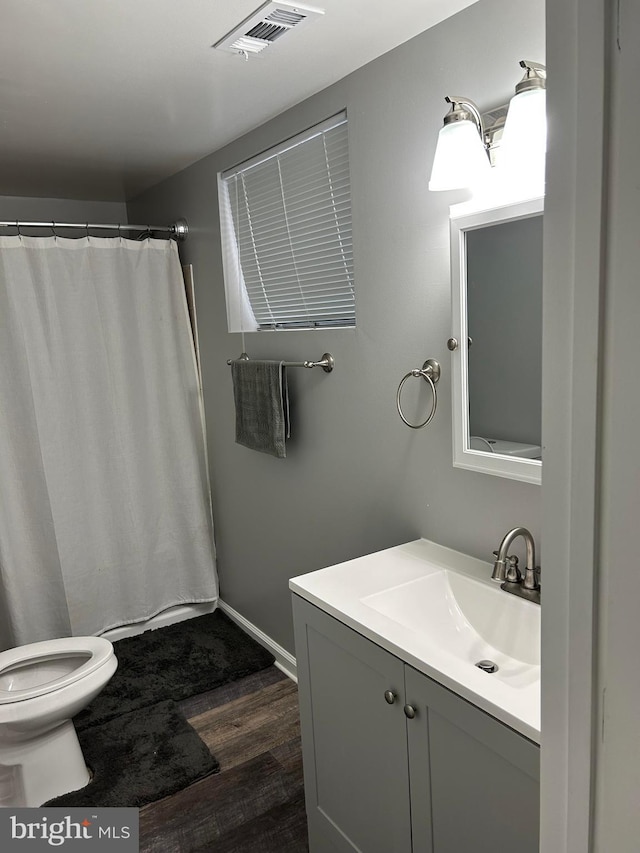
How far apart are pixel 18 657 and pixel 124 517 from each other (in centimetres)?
89

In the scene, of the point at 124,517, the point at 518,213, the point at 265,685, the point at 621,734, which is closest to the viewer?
the point at 621,734

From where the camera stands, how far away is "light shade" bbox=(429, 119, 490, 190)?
157 centimetres

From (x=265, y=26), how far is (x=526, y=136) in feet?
2.51

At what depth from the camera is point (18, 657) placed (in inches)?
96.7

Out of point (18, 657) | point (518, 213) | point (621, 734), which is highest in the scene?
point (518, 213)

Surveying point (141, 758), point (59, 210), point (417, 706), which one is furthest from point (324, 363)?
point (59, 210)

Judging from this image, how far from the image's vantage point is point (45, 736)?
7.31 feet

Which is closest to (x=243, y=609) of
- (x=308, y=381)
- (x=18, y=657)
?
(x=18, y=657)

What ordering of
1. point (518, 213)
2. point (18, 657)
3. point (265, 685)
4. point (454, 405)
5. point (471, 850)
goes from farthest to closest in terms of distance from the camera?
1. point (265, 685)
2. point (18, 657)
3. point (454, 405)
4. point (518, 213)
5. point (471, 850)

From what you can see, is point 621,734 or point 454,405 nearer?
point 621,734

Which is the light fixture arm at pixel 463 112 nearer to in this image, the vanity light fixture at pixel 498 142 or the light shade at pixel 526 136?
the vanity light fixture at pixel 498 142

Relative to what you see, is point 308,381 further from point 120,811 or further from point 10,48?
point 120,811

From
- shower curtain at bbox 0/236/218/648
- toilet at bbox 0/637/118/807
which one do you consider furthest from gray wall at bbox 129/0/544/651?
toilet at bbox 0/637/118/807

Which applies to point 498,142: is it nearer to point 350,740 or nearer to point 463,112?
point 463,112
